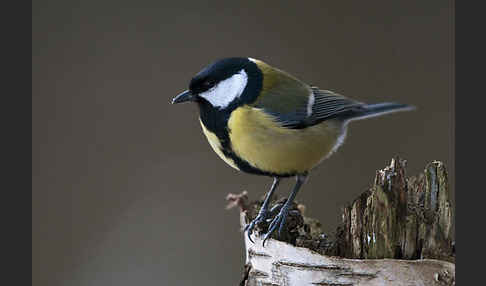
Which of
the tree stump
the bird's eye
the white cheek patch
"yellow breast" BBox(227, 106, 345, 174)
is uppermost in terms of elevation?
the bird's eye

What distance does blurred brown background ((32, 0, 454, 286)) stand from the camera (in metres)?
3.23

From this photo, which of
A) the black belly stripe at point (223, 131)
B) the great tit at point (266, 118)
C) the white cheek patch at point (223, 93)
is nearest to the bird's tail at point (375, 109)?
the great tit at point (266, 118)

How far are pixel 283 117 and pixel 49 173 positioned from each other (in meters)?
2.07

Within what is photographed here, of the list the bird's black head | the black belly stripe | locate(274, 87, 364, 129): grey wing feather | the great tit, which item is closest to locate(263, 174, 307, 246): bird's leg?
the great tit

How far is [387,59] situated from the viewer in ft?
11.1

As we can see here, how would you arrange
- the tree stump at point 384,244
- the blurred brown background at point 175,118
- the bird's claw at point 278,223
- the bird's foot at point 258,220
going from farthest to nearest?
the blurred brown background at point 175,118
the bird's foot at point 258,220
the bird's claw at point 278,223
the tree stump at point 384,244

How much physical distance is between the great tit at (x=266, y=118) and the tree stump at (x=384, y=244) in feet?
0.57

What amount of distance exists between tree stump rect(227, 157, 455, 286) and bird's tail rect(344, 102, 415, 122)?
0.27 metres

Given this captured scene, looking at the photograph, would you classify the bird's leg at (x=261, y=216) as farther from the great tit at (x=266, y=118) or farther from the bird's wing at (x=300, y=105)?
the bird's wing at (x=300, y=105)

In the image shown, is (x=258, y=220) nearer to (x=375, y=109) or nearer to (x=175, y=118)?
(x=375, y=109)

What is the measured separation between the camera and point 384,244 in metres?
1.58

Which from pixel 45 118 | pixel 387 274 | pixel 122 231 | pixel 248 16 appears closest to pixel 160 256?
pixel 122 231

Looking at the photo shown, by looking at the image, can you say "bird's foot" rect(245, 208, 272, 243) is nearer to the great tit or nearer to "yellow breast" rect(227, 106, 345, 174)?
the great tit

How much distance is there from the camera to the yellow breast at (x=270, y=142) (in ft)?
5.95
